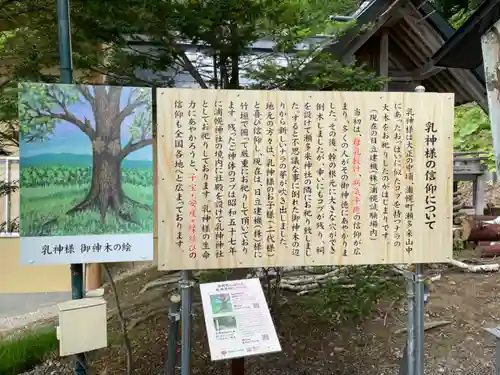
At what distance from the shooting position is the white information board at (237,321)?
2408mm

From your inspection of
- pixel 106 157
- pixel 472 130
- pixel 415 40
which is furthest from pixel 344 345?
pixel 472 130

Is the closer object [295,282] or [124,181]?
[124,181]

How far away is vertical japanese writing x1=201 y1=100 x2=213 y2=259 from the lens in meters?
2.64

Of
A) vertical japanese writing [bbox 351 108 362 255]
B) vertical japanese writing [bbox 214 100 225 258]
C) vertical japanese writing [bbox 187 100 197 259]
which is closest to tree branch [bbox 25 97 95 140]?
vertical japanese writing [bbox 187 100 197 259]

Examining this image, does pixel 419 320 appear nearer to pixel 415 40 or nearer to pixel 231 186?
pixel 231 186

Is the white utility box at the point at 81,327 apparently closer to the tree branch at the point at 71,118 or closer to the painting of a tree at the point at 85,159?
the painting of a tree at the point at 85,159

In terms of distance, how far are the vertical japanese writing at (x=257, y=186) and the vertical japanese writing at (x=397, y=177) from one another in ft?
2.96

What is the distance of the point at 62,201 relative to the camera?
8.45 feet

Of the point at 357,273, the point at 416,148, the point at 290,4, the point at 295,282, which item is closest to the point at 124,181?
the point at 416,148

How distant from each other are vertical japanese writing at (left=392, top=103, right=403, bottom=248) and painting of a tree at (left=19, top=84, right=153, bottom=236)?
162cm

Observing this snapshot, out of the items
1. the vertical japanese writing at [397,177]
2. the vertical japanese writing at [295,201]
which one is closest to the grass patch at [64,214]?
the vertical japanese writing at [295,201]

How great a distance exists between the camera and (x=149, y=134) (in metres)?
2.67

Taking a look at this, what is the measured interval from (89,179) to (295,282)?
3.68 meters

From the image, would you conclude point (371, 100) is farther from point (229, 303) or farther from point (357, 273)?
point (357, 273)
